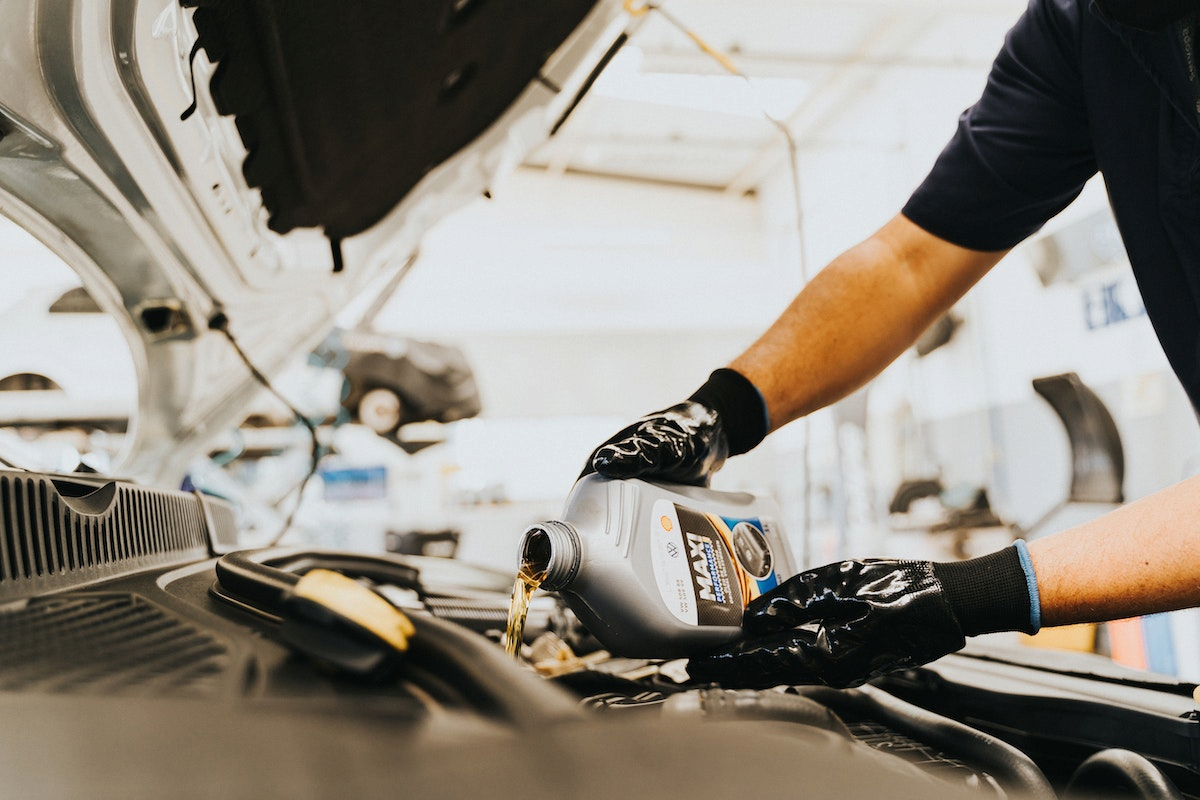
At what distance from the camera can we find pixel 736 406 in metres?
0.95

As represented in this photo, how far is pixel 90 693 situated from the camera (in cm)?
32

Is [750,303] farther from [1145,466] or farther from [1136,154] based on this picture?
[1136,154]

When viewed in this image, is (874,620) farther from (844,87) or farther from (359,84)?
(844,87)

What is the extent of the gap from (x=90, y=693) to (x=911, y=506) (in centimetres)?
426

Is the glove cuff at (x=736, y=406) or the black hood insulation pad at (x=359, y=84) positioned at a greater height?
the black hood insulation pad at (x=359, y=84)

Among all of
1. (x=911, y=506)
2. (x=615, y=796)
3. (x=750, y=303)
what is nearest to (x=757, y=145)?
(x=750, y=303)

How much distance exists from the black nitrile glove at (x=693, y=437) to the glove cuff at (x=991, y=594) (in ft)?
0.86

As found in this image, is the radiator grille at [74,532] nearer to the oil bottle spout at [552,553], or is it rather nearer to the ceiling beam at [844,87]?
the oil bottle spout at [552,553]

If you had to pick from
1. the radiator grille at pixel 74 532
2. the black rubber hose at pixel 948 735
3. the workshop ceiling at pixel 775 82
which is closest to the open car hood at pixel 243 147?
the radiator grille at pixel 74 532

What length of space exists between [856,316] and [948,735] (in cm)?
53

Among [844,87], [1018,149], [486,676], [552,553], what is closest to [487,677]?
[486,676]

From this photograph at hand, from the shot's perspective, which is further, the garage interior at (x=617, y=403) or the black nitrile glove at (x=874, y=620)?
the black nitrile glove at (x=874, y=620)

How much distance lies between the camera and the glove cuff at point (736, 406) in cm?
94

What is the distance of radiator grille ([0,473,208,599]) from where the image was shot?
1.46ft
